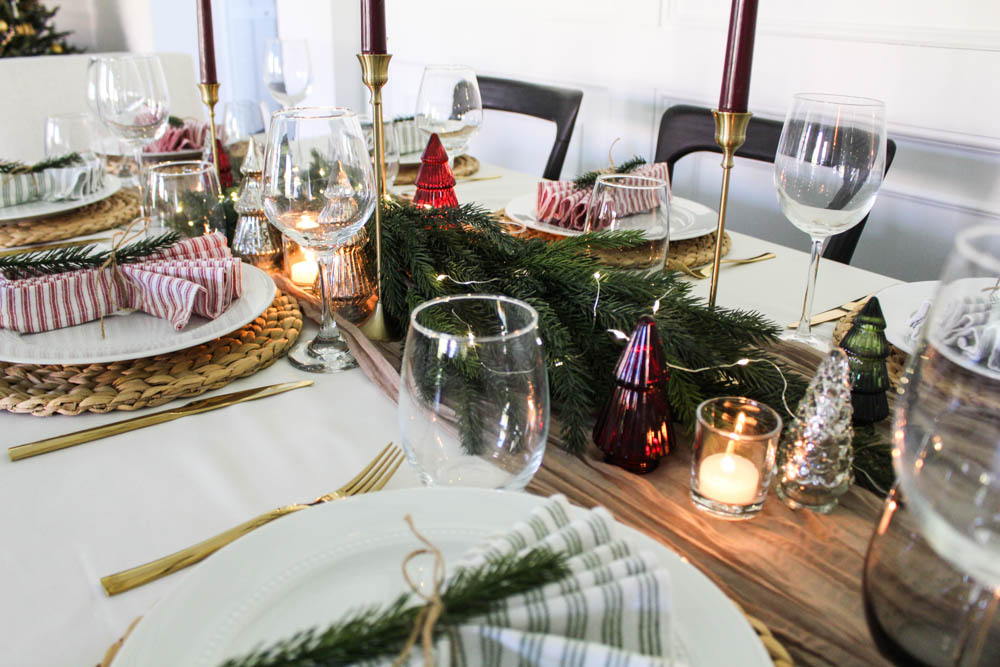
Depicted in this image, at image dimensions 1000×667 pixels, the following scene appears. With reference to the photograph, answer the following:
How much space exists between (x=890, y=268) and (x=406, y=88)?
2.04 meters

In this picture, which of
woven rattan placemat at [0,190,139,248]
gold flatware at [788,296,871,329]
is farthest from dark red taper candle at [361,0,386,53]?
woven rattan placemat at [0,190,139,248]

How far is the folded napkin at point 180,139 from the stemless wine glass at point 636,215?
3.19ft

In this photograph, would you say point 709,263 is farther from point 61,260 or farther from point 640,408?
point 61,260

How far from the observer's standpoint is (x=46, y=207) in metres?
1.14

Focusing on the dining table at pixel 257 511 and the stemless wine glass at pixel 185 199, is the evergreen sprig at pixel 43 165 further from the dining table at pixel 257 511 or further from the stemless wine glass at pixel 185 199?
the dining table at pixel 257 511

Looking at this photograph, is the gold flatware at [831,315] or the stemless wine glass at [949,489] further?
the gold flatware at [831,315]

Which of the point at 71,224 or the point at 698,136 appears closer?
the point at 71,224

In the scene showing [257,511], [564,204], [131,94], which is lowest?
[257,511]

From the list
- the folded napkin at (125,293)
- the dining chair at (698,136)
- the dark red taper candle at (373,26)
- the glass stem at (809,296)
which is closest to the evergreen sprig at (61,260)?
the folded napkin at (125,293)

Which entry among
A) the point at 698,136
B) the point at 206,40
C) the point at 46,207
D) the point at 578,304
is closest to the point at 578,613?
the point at 578,304

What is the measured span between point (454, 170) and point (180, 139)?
506mm

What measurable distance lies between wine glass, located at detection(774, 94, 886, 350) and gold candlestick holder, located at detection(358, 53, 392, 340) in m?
0.39

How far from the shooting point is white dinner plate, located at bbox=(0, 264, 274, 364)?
2.17 feet

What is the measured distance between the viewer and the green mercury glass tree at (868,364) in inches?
23.6
